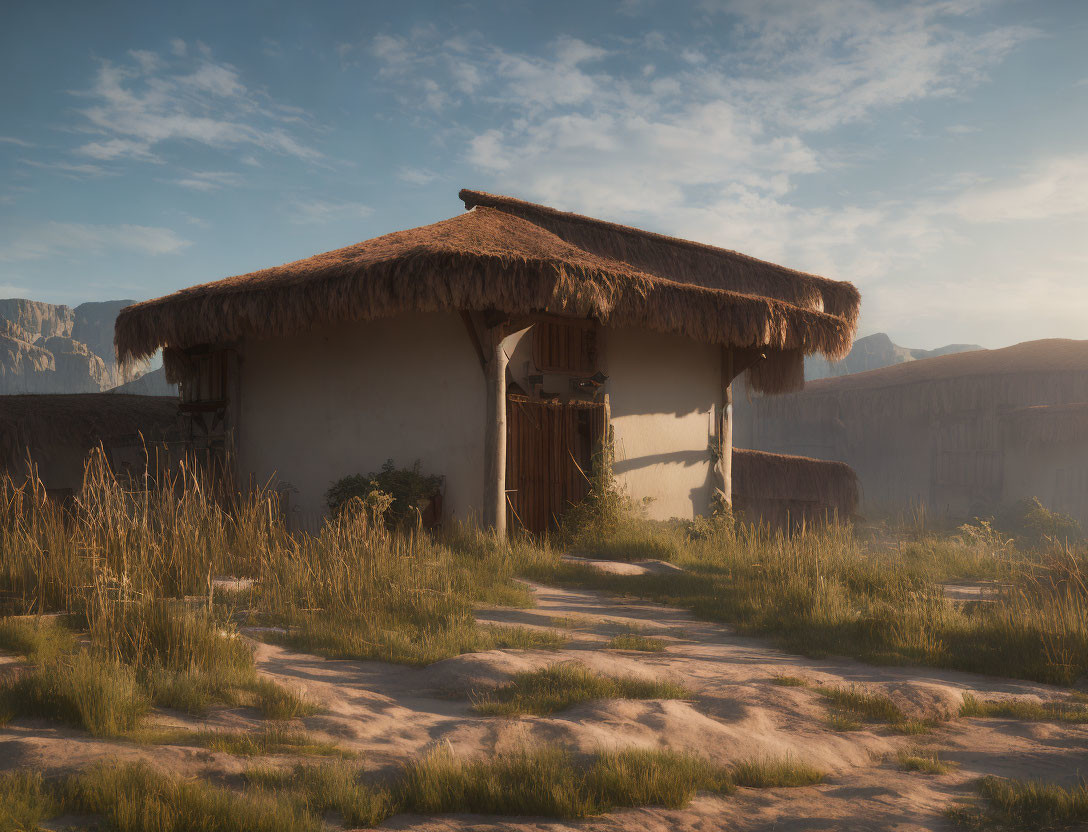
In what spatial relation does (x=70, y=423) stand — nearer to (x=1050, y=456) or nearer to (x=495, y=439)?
(x=495, y=439)

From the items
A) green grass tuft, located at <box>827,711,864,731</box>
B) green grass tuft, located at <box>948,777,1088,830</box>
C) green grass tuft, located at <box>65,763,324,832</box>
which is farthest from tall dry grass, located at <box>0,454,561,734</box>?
green grass tuft, located at <box>948,777,1088,830</box>

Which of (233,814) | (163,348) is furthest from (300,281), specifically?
(233,814)

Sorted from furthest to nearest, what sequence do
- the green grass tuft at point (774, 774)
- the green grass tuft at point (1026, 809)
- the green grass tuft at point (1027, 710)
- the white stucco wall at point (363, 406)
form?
the white stucco wall at point (363, 406)
the green grass tuft at point (1027, 710)
the green grass tuft at point (774, 774)
the green grass tuft at point (1026, 809)

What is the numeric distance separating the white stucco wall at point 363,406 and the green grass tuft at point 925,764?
16.6 ft

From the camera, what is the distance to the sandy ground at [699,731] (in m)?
2.58

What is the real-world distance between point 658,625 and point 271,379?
18.9 feet

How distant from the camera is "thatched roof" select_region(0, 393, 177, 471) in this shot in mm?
10242

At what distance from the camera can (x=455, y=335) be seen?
796cm

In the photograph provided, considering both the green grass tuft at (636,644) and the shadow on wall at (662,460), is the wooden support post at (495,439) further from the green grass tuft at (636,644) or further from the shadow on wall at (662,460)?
the green grass tuft at (636,644)

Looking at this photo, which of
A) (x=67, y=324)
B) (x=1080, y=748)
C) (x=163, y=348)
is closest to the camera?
(x=1080, y=748)

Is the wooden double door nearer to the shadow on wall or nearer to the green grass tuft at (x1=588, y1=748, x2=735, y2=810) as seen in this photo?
the shadow on wall

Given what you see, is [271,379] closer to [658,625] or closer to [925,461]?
[658,625]

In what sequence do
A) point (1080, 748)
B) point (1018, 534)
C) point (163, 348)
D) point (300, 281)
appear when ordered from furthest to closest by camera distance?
point (1018, 534) < point (163, 348) < point (300, 281) < point (1080, 748)

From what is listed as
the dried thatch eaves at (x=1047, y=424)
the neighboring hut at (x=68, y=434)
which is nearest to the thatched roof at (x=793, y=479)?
the dried thatch eaves at (x=1047, y=424)
